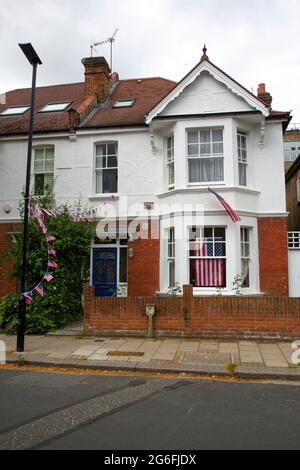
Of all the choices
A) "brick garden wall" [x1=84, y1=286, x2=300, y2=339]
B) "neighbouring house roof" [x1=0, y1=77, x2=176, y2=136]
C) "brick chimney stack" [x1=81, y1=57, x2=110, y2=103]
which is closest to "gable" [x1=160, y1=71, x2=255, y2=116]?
"neighbouring house roof" [x1=0, y1=77, x2=176, y2=136]

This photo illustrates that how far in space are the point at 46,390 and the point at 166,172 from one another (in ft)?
29.6

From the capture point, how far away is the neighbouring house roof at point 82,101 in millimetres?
14648

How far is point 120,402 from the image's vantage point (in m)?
5.64

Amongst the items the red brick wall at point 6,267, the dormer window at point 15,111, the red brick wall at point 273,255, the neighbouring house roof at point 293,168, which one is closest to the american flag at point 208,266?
the red brick wall at point 273,255

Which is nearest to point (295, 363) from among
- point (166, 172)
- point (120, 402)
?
point (120, 402)

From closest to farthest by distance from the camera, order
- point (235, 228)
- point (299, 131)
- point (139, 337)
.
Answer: point (139, 337) → point (235, 228) → point (299, 131)

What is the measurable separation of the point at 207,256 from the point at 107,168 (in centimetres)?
499

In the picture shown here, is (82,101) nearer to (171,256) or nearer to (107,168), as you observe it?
(107,168)

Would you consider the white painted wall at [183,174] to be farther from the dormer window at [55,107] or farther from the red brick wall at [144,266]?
the dormer window at [55,107]

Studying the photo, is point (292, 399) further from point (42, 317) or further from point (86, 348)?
point (42, 317)

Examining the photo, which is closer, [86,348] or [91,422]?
[91,422]

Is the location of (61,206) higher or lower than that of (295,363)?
higher

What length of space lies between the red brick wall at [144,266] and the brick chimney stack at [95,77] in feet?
22.2

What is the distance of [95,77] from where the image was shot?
54.7ft
